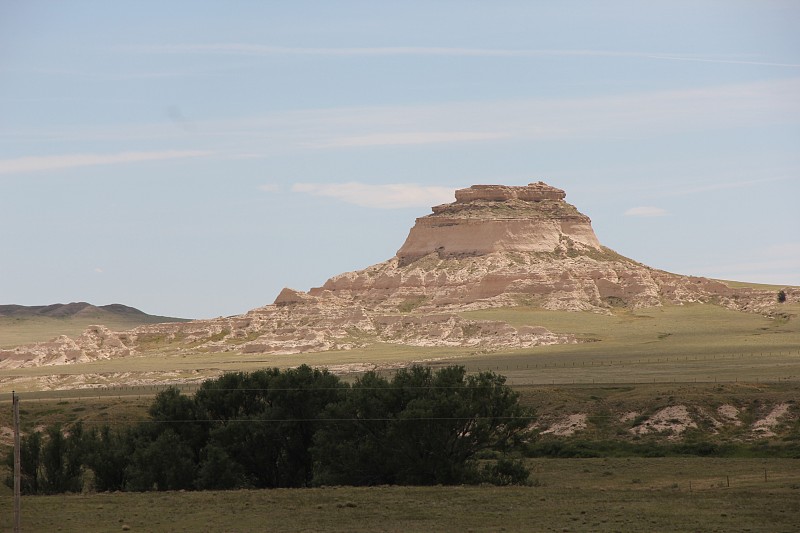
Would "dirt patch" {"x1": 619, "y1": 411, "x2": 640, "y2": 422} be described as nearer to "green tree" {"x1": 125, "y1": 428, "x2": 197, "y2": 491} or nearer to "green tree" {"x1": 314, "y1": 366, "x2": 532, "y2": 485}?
"green tree" {"x1": 314, "y1": 366, "x2": 532, "y2": 485}

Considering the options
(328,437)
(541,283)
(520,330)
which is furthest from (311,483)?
(541,283)

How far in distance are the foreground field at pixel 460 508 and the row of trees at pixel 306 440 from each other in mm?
2951

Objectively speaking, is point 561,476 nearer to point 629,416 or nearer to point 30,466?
point 629,416

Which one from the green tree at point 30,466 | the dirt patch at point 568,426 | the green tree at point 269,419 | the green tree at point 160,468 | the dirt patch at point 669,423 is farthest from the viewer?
the dirt patch at point 568,426

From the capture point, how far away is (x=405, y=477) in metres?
51.3

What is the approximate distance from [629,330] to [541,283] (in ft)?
89.6

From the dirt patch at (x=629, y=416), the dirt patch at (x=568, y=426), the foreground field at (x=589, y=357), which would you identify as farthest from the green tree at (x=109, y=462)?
the foreground field at (x=589, y=357)

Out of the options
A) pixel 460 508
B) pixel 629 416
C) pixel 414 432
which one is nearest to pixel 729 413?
pixel 629 416

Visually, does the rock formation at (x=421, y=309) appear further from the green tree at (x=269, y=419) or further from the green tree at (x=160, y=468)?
the green tree at (x=160, y=468)

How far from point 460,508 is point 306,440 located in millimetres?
13031

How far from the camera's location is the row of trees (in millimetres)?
51500

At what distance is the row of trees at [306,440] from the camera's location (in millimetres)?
51500

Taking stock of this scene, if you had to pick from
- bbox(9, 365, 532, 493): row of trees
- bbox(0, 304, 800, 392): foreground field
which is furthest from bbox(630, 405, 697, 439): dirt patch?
bbox(0, 304, 800, 392): foreground field

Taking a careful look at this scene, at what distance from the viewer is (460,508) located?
4341 cm
